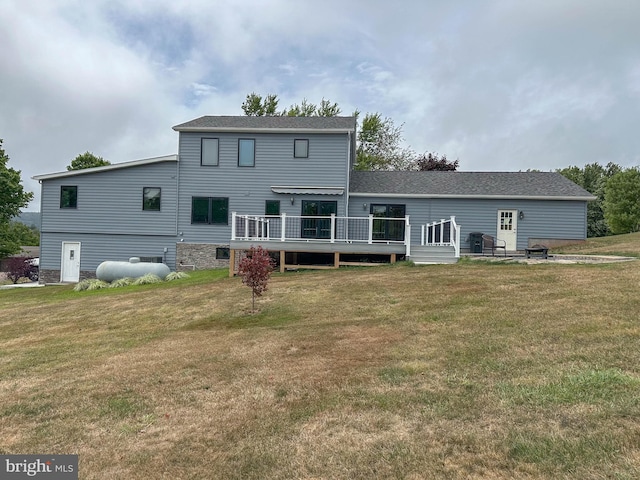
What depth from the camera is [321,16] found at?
49.2 ft

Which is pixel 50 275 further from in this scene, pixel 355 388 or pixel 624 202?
pixel 624 202

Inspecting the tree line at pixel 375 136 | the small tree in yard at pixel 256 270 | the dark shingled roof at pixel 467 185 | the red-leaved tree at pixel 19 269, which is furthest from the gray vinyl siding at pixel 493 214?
the red-leaved tree at pixel 19 269

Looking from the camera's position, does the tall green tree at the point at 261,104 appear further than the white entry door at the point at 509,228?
Yes

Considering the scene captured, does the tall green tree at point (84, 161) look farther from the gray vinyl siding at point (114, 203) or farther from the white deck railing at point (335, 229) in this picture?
the white deck railing at point (335, 229)

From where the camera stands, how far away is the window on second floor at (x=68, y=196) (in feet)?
60.0

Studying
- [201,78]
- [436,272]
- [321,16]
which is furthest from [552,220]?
[201,78]

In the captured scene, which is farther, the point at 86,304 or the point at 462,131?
the point at 462,131

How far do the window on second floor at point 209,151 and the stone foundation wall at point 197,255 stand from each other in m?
3.82

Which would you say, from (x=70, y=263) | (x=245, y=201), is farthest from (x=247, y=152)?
(x=70, y=263)

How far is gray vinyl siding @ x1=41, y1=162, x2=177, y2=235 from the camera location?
18047 mm

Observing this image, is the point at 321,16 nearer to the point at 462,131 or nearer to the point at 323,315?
the point at 323,315

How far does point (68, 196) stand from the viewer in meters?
18.3

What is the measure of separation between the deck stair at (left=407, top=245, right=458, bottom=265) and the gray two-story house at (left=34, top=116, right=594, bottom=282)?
11.7 ft

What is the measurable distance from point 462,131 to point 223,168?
Result: 23.5m
